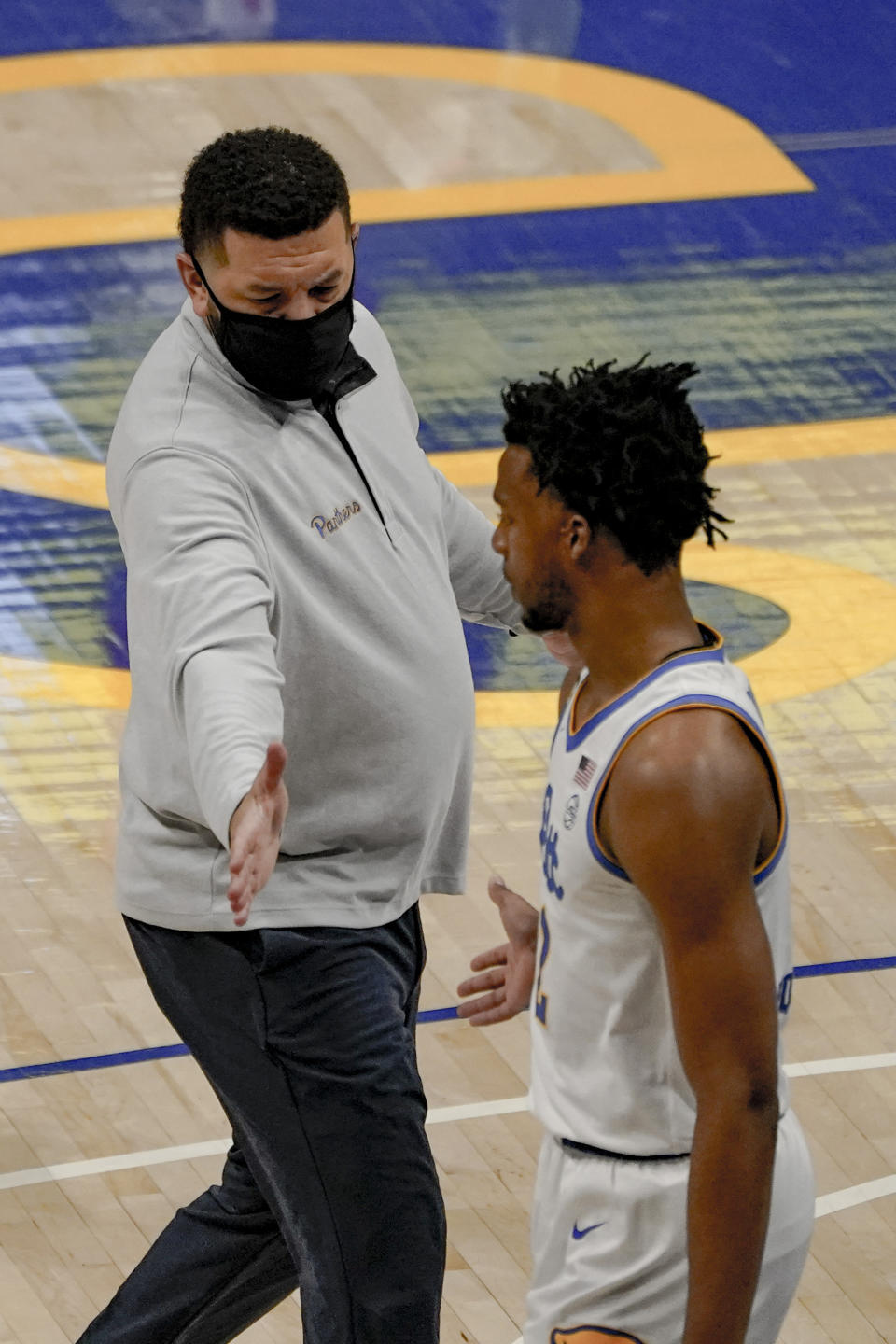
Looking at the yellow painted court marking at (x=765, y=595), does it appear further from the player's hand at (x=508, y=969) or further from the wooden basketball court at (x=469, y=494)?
the player's hand at (x=508, y=969)

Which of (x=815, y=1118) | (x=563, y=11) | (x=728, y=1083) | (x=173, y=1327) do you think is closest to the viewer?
(x=728, y=1083)

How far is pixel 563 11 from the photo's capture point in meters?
7.75

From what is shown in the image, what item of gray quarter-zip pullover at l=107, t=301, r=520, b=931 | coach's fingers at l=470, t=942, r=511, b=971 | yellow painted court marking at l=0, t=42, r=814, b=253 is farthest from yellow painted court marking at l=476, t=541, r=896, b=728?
coach's fingers at l=470, t=942, r=511, b=971

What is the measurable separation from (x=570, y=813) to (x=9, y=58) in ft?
19.1

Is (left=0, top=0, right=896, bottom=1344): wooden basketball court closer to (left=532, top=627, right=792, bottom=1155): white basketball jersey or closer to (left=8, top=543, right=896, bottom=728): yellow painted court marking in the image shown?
(left=8, top=543, right=896, bottom=728): yellow painted court marking

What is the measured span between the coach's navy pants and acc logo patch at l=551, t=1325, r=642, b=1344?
18.3 inches

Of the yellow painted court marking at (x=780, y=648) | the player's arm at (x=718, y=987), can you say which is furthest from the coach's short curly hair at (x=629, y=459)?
the yellow painted court marking at (x=780, y=648)

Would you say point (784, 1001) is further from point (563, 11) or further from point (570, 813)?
point (563, 11)

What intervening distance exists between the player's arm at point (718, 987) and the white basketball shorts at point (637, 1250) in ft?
0.57

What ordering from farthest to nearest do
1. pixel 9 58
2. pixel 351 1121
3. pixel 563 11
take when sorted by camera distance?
pixel 563 11, pixel 9 58, pixel 351 1121

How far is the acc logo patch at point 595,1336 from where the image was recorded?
2.14m

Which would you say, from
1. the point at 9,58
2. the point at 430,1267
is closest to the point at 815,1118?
the point at 430,1267

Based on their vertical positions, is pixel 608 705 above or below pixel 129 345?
above

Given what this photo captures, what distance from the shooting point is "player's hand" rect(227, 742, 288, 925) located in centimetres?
212
